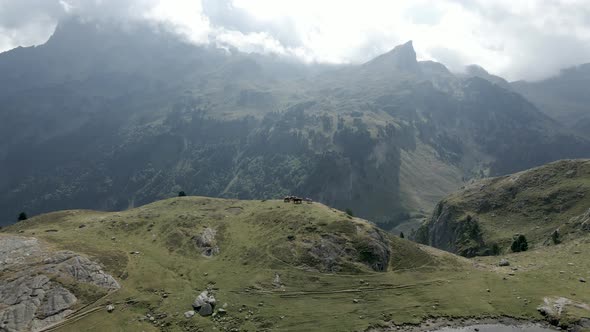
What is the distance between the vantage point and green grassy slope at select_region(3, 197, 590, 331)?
76375 mm

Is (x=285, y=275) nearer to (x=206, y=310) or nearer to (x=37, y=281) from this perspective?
(x=206, y=310)

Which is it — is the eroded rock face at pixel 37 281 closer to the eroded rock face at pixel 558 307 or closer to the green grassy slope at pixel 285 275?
the green grassy slope at pixel 285 275

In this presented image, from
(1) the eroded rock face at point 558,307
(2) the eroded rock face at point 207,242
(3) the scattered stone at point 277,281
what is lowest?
(3) the scattered stone at point 277,281

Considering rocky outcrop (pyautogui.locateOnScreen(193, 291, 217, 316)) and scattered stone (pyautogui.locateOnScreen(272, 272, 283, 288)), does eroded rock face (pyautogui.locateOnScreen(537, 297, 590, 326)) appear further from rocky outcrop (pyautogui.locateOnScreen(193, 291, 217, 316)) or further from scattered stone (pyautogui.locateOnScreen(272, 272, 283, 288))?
rocky outcrop (pyautogui.locateOnScreen(193, 291, 217, 316))

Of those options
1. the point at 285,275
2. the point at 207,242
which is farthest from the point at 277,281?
the point at 207,242

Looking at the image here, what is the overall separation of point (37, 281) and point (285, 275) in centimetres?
5078

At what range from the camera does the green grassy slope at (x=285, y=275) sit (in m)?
76.4

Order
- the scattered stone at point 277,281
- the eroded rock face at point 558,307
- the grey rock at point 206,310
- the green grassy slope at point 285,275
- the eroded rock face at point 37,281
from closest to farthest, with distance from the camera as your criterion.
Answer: the eroded rock face at point 558,307
the eroded rock face at point 37,281
the green grassy slope at point 285,275
the grey rock at point 206,310
the scattered stone at point 277,281

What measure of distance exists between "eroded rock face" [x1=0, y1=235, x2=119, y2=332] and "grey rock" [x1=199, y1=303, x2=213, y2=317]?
20560 millimetres

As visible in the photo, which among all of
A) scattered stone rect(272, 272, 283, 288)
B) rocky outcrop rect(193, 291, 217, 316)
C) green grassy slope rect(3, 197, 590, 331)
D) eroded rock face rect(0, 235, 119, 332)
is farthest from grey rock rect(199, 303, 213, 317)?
eroded rock face rect(0, 235, 119, 332)

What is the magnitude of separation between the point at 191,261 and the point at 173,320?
82.2 feet

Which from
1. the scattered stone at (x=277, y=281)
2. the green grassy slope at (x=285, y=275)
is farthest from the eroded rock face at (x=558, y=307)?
the scattered stone at (x=277, y=281)

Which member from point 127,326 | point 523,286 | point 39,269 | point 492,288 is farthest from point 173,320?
point 523,286

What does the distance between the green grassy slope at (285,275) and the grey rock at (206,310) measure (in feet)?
7.51
